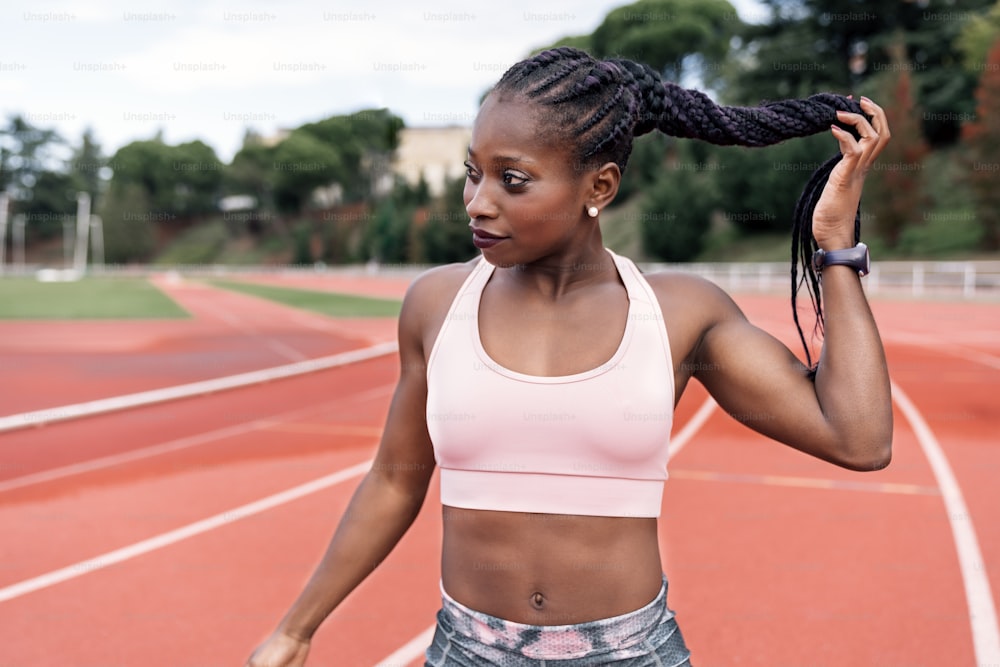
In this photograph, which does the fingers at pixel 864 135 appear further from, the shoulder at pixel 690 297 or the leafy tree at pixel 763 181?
the leafy tree at pixel 763 181

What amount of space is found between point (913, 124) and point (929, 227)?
12.2ft

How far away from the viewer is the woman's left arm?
1327mm

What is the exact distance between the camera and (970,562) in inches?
176

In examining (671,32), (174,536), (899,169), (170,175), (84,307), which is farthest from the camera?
(170,175)

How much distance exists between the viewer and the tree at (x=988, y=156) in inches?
1096

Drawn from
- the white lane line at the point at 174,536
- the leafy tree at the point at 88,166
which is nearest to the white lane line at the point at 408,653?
the white lane line at the point at 174,536

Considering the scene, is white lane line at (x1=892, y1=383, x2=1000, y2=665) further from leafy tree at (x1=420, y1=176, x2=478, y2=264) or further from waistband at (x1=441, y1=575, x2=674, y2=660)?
leafy tree at (x1=420, y1=176, x2=478, y2=264)

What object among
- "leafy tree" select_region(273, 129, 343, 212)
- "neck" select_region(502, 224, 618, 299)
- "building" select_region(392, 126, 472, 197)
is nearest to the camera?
"neck" select_region(502, 224, 618, 299)

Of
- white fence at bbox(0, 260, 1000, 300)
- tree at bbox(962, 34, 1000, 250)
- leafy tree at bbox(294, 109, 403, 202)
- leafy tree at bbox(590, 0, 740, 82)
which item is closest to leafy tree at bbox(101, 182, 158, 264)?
leafy tree at bbox(294, 109, 403, 202)

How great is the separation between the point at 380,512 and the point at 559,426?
17.3 inches

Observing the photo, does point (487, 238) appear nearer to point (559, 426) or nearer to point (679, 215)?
point (559, 426)

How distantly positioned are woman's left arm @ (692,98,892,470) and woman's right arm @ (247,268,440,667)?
0.50 m

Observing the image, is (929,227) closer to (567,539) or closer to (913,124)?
(913,124)

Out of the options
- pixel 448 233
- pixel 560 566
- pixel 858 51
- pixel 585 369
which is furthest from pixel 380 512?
pixel 448 233
